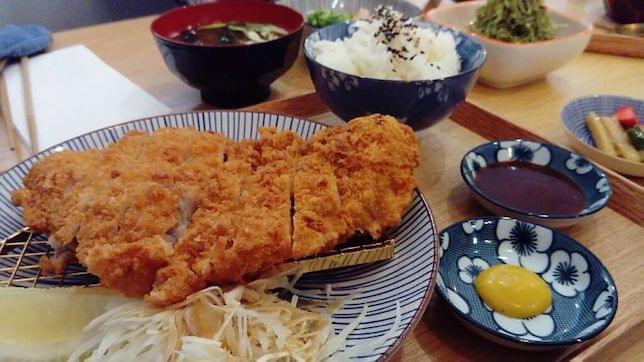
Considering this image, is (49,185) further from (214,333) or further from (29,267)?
(214,333)

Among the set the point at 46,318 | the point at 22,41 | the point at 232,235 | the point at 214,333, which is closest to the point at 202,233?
the point at 232,235

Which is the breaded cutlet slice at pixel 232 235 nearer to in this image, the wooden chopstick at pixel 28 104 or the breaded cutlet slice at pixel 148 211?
the breaded cutlet slice at pixel 148 211

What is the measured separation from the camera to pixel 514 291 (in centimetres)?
130

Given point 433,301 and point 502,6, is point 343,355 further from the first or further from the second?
point 502,6

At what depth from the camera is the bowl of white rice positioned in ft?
5.55

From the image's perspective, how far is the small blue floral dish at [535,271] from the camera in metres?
1.19

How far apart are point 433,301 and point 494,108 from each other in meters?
1.22

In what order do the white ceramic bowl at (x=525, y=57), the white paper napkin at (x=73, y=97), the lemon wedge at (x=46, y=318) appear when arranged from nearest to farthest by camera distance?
the lemon wedge at (x=46, y=318), the white paper napkin at (x=73, y=97), the white ceramic bowl at (x=525, y=57)

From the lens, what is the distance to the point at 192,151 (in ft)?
4.60

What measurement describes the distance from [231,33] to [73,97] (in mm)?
696

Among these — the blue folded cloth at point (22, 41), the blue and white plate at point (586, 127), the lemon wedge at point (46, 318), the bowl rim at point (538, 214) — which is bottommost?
the blue and white plate at point (586, 127)

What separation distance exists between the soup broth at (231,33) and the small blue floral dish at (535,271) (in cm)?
117

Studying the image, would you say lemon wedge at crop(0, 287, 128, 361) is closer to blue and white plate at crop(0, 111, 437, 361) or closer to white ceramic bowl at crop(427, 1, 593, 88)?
blue and white plate at crop(0, 111, 437, 361)

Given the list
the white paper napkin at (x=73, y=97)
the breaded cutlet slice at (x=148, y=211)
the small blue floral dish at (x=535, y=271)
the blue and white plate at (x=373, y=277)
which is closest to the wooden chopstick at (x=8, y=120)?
the white paper napkin at (x=73, y=97)
